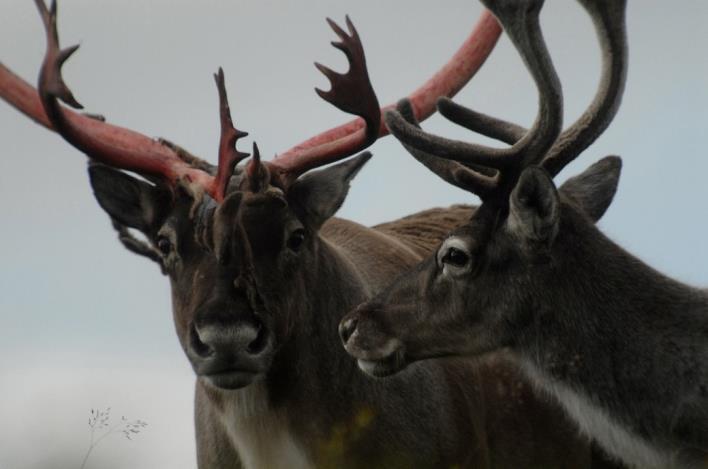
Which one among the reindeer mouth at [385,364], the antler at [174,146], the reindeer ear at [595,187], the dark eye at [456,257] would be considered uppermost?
the antler at [174,146]

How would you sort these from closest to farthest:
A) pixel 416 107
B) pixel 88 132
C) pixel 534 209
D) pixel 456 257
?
pixel 534 209, pixel 456 257, pixel 88 132, pixel 416 107

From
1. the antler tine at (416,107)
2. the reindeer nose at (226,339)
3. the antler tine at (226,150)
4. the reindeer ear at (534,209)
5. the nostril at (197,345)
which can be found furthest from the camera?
the antler tine at (416,107)

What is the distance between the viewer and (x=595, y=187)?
1130 centimetres

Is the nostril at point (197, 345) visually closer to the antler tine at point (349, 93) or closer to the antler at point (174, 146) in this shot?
the antler at point (174, 146)

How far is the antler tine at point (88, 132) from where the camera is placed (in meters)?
11.2

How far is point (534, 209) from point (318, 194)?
1776 millimetres

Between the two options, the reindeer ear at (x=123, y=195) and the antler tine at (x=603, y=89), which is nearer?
the antler tine at (x=603, y=89)

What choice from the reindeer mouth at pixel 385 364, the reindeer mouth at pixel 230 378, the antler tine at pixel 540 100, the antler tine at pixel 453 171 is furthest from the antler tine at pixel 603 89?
the reindeer mouth at pixel 230 378

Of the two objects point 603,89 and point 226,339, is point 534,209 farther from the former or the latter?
point 226,339

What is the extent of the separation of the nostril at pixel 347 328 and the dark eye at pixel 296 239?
65 cm

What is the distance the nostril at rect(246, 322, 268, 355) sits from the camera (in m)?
10.6

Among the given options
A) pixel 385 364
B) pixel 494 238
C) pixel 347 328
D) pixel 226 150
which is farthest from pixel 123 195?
pixel 494 238

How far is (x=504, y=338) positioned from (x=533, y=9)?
1832 mm

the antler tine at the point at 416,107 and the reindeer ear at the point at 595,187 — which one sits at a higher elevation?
the antler tine at the point at 416,107
